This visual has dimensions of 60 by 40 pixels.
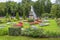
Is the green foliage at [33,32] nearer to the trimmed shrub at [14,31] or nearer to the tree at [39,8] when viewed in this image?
the trimmed shrub at [14,31]

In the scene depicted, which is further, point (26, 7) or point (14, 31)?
point (26, 7)

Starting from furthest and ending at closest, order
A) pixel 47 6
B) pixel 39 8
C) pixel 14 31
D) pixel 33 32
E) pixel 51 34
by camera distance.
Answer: pixel 47 6 < pixel 39 8 < pixel 14 31 < pixel 33 32 < pixel 51 34

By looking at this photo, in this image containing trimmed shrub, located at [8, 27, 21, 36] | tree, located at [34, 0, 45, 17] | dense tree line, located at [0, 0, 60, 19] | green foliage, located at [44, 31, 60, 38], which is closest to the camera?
green foliage, located at [44, 31, 60, 38]

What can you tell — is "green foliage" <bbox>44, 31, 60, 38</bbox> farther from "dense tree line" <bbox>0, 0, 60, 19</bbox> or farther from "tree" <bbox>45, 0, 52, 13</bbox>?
"tree" <bbox>45, 0, 52, 13</bbox>

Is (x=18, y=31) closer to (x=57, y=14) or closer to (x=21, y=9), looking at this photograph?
(x=57, y=14)

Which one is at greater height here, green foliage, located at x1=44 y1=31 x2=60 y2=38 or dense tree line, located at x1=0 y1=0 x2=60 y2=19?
dense tree line, located at x1=0 y1=0 x2=60 y2=19

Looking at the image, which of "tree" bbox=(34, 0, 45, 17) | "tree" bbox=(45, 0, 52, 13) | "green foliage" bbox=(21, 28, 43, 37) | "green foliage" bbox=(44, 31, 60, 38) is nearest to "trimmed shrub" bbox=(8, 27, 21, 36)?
"green foliage" bbox=(21, 28, 43, 37)

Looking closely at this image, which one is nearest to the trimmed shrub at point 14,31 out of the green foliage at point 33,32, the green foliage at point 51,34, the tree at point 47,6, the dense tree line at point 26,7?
the green foliage at point 33,32

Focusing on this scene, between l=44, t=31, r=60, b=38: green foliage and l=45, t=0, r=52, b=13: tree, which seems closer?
l=44, t=31, r=60, b=38: green foliage

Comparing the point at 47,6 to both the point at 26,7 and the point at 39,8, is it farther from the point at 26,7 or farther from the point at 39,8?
the point at 26,7

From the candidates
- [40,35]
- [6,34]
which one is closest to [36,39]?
[40,35]

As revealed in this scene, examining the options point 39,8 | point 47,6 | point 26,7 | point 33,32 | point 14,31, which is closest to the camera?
point 33,32

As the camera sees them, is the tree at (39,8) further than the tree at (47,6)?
→ No

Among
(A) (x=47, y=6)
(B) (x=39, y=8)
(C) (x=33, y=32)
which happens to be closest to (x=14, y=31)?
(C) (x=33, y=32)
